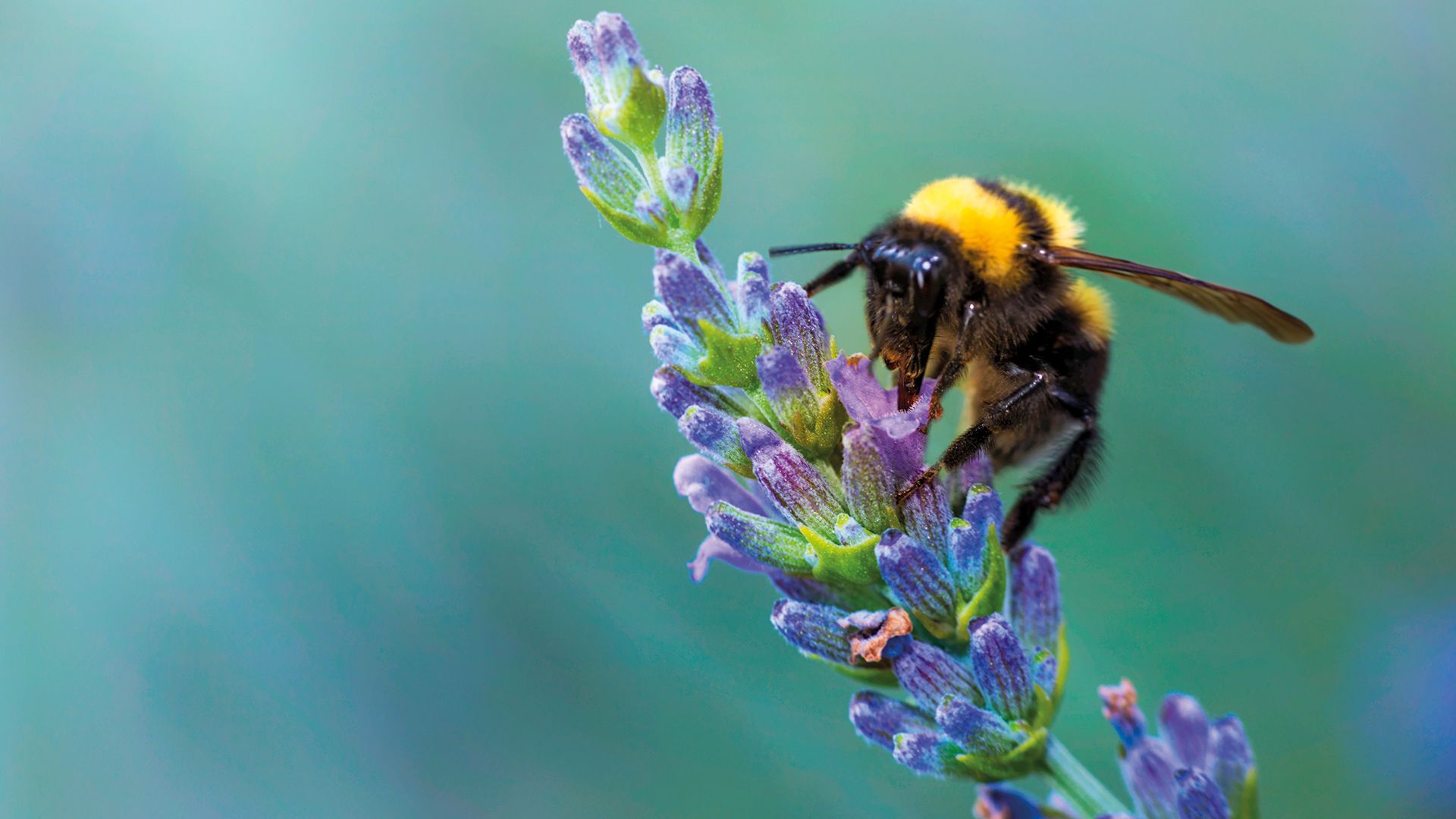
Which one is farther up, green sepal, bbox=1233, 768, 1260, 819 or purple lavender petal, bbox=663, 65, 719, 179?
purple lavender petal, bbox=663, 65, 719, 179

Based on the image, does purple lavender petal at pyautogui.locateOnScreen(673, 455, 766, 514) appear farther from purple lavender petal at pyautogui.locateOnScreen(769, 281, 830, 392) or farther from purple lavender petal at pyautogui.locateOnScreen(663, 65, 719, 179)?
purple lavender petal at pyautogui.locateOnScreen(663, 65, 719, 179)

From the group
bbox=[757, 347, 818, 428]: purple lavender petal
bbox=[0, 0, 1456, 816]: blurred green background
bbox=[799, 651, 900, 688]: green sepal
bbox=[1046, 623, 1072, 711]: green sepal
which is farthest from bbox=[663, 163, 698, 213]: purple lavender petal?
bbox=[0, 0, 1456, 816]: blurred green background

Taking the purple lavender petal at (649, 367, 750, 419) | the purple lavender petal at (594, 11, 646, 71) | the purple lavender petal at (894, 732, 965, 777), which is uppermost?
the purple lavender petal at (594, 11, 646, 71)

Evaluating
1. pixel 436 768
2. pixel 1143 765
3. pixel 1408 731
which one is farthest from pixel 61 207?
pixel 1408 731

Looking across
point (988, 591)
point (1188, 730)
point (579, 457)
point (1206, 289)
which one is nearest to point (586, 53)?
point (988, 591)

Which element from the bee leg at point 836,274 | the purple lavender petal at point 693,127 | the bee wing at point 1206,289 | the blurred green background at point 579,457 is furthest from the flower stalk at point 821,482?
the blurred green background at point 579,457

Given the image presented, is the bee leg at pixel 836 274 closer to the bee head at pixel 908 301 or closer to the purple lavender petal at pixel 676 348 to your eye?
the bee head at pixel 908 301

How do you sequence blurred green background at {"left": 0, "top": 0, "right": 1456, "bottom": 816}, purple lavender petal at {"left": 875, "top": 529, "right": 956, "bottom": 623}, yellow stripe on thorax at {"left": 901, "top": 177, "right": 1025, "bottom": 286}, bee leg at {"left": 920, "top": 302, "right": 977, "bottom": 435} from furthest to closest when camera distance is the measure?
blurred green background at {"left": 0, "top": 0, "right": 1456, "bottom": 816} < yellow stripe on thorax at {"left": 901, "top": 177, "right": 1025, "bottom": 286} < bee leg at {"left": 920, "top": 302, "right": 977, "bottom": 435} < purple lavender petal at {"left": 875, "top": 529, "right": 956, "bottom": 623}
